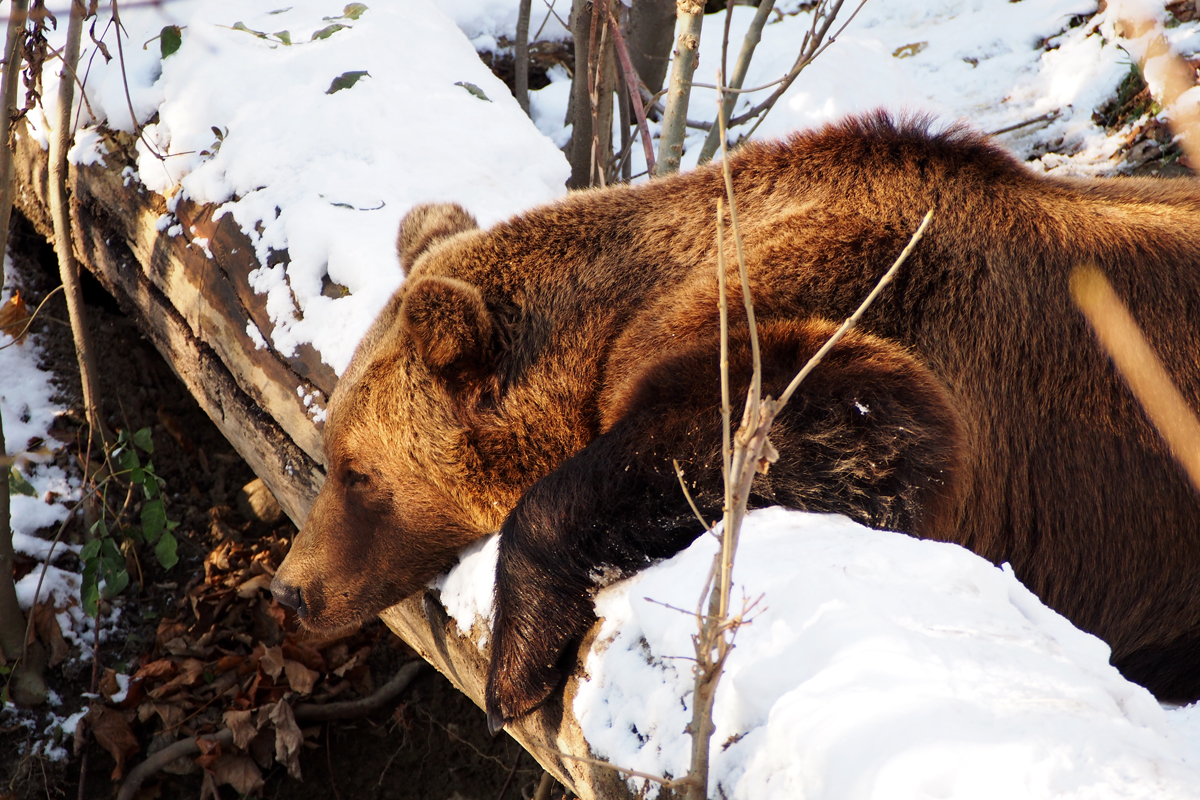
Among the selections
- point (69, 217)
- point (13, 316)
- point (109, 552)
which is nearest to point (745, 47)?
point (69, 217)

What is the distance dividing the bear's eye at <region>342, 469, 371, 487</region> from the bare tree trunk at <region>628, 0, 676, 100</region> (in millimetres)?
4438

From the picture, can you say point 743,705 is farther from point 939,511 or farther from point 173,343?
point 173,343

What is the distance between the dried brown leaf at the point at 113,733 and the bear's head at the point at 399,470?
1612mm

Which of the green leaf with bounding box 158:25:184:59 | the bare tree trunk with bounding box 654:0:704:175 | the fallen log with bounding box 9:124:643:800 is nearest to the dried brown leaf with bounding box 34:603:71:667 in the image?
the fallen log with bounding box 9:124:643:800

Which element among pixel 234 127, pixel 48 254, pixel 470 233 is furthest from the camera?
pixel 48 254

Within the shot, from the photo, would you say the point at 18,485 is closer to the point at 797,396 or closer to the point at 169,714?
the point at 169,714

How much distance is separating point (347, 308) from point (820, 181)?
1.79 meters

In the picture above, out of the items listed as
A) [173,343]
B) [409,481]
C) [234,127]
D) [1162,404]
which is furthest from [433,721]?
[1162,404]

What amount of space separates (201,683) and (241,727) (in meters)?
0.44

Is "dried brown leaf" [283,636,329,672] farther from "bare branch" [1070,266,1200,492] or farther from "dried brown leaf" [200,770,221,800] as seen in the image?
"bare branch" [1070,266,1200,492]

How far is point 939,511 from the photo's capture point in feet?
7.71

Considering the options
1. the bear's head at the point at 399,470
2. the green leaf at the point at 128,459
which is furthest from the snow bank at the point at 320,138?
the green leaf at the point at 128,459

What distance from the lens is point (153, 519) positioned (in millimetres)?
4348

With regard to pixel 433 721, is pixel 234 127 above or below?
above
